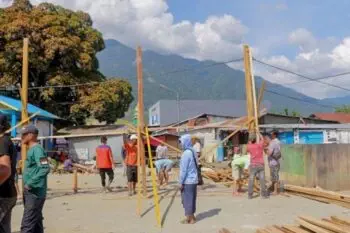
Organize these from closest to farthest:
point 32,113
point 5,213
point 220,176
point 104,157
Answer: point 5,213 → point 104,157 → point 220,176 → point 32,113

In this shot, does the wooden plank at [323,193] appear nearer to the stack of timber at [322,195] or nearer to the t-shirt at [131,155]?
the stack of timber at [322,195]

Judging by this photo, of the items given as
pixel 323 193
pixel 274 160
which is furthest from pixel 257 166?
pixel 323 193

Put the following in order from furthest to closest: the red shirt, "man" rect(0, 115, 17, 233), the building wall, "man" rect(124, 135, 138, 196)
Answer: the building wall < the red shirt < "man" rect(124, 135, 138, 196) < "man" rect(0, 115, 17, 233)

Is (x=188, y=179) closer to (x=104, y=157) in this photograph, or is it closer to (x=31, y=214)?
(x=31, y=214)

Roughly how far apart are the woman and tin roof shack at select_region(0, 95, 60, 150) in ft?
51.0

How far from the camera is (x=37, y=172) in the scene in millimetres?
6711

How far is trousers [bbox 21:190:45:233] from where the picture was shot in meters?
6.48

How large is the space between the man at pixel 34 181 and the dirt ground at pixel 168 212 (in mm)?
2315

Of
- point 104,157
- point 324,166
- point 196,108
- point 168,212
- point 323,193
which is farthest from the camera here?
point 196,108

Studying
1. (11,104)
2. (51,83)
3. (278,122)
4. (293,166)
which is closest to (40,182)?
(293,166)

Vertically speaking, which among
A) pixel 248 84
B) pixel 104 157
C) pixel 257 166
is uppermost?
pixel 248 84

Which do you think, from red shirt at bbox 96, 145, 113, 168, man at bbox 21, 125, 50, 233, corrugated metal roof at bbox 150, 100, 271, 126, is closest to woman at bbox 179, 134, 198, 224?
man at bbox 21, 125, 50, 233

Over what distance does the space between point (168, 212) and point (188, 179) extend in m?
1.54

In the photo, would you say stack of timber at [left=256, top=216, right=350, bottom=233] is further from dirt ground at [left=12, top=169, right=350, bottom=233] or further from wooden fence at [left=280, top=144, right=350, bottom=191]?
wooden fence at [left=280, top=144, right=350, bottom=191]
